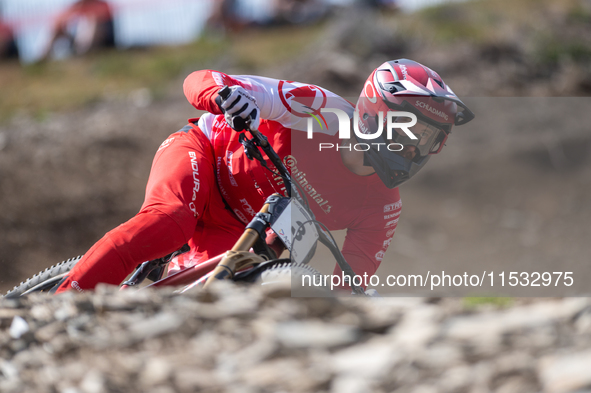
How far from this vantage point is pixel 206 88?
345cm

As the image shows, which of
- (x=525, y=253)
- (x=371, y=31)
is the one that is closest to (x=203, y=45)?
(x=371, y=31)

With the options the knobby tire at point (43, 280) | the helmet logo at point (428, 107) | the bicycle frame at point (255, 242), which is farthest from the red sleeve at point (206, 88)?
the knobby tire at point (43, 280)

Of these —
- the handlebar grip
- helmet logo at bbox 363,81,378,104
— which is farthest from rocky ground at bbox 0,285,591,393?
helmet logo at bbox 363,81,378,104

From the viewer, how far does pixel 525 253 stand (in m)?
10.7

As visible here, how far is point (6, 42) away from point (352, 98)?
9820mm

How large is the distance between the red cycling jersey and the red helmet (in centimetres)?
23

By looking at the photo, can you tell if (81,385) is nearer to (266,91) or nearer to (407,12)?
(266,91)

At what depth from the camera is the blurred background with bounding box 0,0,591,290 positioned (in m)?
9.20

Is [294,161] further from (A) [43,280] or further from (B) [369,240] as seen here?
(A) [43,280]

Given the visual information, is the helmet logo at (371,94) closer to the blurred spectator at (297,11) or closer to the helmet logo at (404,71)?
the helmet logo at (404,71)

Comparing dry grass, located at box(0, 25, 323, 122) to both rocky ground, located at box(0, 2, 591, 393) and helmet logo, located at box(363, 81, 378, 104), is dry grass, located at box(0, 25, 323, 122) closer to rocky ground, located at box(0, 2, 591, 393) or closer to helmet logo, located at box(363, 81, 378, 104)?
rocky ground, located at box(0, 2, 591, 393)

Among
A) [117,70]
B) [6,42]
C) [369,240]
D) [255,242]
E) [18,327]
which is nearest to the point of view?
[18,327]

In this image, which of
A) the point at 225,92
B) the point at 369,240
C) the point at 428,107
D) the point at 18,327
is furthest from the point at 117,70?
the point at 18,327

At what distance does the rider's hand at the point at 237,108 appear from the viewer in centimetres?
321
